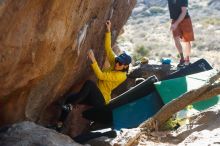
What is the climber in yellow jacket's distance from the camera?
982 centimetres

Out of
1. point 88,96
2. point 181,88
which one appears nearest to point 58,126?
point 88,96

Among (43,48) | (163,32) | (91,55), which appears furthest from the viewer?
(163,32)

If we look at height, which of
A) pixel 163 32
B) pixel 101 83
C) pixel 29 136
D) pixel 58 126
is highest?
pixel 163 32

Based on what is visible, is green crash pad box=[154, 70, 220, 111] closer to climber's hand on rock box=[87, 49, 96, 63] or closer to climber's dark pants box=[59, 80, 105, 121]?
climber's dark pants box=[59, 80, 105, 121]

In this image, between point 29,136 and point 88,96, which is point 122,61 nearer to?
point 88,96

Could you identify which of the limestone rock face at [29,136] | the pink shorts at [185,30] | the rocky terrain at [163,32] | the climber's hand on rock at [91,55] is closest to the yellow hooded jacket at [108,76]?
the climber's hand on rock at [91,55]

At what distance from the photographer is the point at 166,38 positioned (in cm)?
4366

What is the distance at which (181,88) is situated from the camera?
10367 mm

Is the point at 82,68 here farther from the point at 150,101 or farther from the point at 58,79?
the point at 150,101

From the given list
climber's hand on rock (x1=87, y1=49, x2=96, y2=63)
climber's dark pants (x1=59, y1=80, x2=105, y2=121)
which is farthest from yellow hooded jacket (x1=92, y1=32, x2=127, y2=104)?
climber's dark pants (x1=59, y1=80, x2=105, y2=121)

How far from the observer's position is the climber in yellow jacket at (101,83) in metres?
9.82

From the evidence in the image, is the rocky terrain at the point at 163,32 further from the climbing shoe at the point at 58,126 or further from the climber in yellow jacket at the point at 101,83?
the climbing shoe at the point at 58,126

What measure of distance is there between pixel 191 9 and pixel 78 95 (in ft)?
155

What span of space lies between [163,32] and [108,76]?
35.6m
